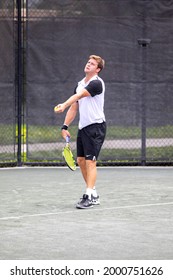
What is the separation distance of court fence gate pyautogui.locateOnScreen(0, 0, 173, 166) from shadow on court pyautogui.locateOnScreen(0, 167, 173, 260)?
62cm

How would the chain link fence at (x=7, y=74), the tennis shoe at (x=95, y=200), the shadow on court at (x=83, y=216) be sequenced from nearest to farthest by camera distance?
the shadow on court at (x=83, y=216)
the tennis shoe at (x=95, y=200)
the chain link fence at (x=7, y=74)

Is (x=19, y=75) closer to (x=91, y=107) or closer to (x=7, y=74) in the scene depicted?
(x=7, y=74)

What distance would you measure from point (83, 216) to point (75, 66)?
5.09 meters

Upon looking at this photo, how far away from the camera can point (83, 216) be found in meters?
10.3

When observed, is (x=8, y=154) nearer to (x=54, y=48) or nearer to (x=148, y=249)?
(x=54, y=48)

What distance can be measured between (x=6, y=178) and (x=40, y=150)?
55.9 inches

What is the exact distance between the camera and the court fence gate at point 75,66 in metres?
14.9

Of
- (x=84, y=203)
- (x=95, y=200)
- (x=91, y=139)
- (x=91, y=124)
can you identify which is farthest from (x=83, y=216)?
(x=91, y=124)

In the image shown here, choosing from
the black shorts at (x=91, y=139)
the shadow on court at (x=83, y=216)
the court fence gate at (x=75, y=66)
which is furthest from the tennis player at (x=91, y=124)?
the court fence gate at (x=75, y=66)

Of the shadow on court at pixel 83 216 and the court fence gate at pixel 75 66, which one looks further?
the court fence gate at pixel 75 66

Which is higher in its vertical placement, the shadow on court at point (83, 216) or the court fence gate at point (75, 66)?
the court fence gate at point (75, 66)

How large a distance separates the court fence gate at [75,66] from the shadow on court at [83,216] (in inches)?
24.6

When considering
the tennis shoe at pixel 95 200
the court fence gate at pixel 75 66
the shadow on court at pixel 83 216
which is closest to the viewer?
the shadow on court at pixel 83 216

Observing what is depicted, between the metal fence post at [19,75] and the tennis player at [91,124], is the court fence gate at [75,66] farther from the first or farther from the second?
the tennis player at [91,124]
